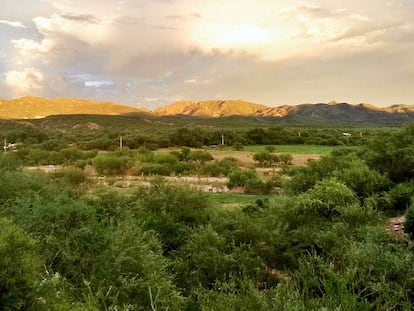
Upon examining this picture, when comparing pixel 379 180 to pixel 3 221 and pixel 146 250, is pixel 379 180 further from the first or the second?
pixel 3 221

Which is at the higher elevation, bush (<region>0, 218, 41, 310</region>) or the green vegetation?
bush (<region>0, 218, 41, 310</region>)

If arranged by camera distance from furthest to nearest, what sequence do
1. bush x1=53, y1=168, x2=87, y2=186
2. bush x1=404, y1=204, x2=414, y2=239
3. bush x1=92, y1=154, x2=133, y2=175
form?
1. bush x1=92, y1=154, x2=133, y2=175
2. bush x1=53, y1=168, x2=87, y2=186
3. bush x1=404, y1=204, x2=414, y2=239

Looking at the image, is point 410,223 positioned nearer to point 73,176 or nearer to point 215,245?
point 215,245

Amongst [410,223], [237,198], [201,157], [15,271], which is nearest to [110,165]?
[201,157]

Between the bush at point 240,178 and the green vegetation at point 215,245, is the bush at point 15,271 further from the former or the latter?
the bush at point 240,178

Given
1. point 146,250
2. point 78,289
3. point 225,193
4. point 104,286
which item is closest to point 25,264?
point 78,289

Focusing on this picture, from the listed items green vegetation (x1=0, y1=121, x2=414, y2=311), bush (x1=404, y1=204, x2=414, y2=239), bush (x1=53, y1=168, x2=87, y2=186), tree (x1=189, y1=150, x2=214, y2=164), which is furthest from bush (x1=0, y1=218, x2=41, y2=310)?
tree (x1=189, y1=150, x2=214, y2=164)

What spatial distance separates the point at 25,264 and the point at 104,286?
417 centimetres

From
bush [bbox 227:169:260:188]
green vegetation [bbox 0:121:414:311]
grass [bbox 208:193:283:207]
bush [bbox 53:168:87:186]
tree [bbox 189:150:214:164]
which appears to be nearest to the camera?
green vegetation [bbox 0:121:414:311]

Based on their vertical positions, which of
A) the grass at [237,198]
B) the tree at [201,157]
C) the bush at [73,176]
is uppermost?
the bush at [73,176]

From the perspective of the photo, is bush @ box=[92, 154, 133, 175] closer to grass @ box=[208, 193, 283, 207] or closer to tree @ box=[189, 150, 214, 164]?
tree @ box=[189, 150, 214, 164]

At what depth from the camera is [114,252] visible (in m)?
15.2

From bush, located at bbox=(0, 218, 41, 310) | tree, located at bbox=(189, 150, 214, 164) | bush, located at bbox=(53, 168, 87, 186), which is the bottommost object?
tree, located at bbox=(189, 150, 214, 164)

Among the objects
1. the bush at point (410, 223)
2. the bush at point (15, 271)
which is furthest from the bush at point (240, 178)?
the bush at point (15, 271)
